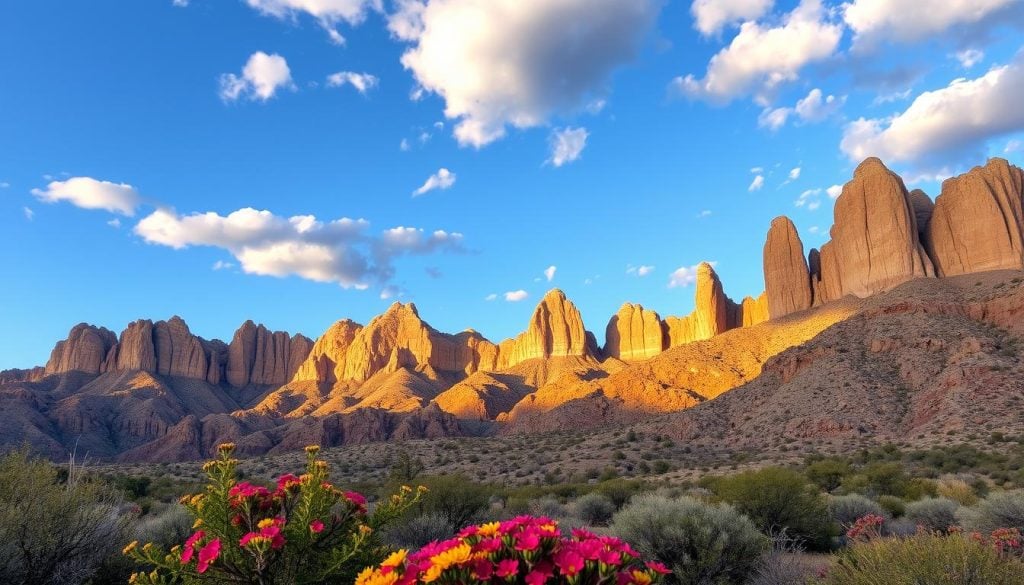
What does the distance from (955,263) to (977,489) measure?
65566 millimetres

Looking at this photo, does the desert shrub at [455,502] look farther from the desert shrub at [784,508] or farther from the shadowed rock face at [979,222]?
the shadowed rock face at [979,222]

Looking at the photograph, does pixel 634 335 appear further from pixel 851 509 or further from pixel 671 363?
pixel 851 509

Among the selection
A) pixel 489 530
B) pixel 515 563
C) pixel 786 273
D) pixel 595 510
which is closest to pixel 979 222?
pixel 786 273

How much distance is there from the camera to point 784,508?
12820 millimetres

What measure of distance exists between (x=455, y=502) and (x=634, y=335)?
117000 millimetres

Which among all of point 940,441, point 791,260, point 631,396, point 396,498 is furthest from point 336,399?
point 396,498

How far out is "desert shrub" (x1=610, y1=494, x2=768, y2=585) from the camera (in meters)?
8.41

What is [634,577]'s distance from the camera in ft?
9.98

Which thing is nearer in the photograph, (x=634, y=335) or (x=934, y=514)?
(x=934, y=514)

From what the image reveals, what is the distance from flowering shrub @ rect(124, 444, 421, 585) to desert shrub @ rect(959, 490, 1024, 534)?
12.4 metres

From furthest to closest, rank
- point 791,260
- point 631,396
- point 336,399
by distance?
point 336,399 < point 791,260 < point 631,396

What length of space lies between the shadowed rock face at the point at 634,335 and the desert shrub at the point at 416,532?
11382cm

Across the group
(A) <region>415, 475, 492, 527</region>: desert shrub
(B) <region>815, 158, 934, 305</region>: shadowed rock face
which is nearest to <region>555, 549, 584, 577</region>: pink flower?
(A) <region>415, 475, 492, 527</region>: desert shrub

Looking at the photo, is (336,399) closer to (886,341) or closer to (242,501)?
(886,341)
